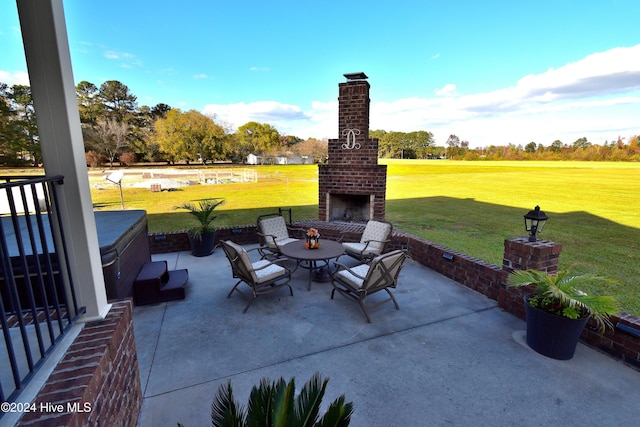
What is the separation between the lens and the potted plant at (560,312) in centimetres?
269

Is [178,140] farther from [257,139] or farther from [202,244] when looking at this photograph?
[202,244]

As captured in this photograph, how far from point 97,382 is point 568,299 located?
3802 mm

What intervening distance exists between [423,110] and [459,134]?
2827 centimetres

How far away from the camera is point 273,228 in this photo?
573 centimetres

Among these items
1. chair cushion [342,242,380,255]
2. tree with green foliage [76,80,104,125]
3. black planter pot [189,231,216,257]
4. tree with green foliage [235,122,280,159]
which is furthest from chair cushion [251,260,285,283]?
tree with green foliage [235,122,280,159]

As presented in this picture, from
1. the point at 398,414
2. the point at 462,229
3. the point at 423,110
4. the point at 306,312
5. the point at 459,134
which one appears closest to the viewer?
the point at 398,414

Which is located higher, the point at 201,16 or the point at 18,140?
the point at 201,16

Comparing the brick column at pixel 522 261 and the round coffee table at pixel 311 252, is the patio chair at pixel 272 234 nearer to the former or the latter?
the round coffee table at pixel 311 252

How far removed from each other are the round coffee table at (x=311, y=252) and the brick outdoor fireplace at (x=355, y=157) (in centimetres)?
213

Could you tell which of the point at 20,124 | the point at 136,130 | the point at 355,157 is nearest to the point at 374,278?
the point at 20,124

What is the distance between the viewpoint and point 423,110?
56.5 meters

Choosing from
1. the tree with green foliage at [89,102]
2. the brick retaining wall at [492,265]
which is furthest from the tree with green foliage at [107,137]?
the brick retaining wall at [492,265]

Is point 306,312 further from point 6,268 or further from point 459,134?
point 459,134

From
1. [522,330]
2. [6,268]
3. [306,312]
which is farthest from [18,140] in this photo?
[522,330]
